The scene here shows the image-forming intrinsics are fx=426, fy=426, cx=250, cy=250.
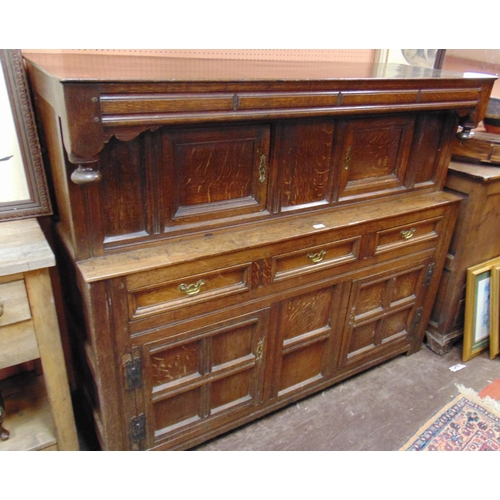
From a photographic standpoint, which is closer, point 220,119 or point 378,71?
point 220,119

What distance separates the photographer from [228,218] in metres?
1.50

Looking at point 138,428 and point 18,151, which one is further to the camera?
point 138,428

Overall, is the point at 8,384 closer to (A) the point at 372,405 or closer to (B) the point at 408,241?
(A) the point at 372,405

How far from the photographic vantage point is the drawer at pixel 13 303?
1182 millimetres

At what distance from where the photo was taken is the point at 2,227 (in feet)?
4.50

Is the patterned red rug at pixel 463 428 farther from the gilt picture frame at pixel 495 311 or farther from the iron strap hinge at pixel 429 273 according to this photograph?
the iron strap hinge at pixel 429 273

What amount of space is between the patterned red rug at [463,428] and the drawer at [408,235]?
80 cm

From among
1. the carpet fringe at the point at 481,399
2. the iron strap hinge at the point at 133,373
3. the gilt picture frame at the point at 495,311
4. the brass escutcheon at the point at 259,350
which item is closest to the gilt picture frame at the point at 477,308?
the gilt picture frame at the point at 495,311

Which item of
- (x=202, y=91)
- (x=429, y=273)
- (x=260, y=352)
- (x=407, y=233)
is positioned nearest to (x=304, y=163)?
(x=202, y=91)

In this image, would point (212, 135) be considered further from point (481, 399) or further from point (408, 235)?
point (481, 399)

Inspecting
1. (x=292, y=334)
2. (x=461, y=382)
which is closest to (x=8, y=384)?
(x=292, y=334)

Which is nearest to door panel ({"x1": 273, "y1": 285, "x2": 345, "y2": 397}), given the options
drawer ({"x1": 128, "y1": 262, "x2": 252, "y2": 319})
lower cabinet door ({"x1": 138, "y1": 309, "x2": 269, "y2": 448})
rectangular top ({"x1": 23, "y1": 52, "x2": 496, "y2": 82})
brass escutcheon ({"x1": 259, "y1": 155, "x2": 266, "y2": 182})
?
lower cabinet door ({"x1": 138, "y1": 309, "x2": 269, "y2": 448})

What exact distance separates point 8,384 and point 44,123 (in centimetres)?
100

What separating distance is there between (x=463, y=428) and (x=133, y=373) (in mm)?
1501
